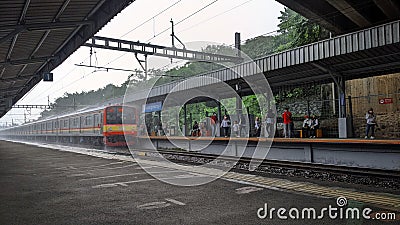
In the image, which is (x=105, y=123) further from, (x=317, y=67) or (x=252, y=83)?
(x=317, y=67)

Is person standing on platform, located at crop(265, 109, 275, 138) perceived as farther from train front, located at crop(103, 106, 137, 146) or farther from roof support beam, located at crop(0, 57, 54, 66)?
roof support beam, located at crop(0, 57, 54, 66)

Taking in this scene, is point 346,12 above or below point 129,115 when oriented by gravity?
above

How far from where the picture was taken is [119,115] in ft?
74.6

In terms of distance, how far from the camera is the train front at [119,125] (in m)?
22.1

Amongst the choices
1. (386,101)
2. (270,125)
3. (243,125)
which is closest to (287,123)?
(270,125)

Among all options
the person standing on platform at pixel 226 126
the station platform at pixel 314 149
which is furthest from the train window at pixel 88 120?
the person standing on platform at pixel 226 126

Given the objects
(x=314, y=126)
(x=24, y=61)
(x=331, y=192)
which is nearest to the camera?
(x=331, y=192)

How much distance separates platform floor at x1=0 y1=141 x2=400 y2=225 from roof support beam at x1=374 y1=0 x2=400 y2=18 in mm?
10457

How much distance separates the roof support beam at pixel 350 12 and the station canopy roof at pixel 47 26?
28.6 ft

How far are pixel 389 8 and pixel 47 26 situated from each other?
13.6 m

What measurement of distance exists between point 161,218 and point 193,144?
13.0 meters

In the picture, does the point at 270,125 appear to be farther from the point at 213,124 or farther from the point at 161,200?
the point at 161,200

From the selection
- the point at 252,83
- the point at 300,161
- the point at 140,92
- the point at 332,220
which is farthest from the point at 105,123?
the point at 332,220

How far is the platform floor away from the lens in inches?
195
